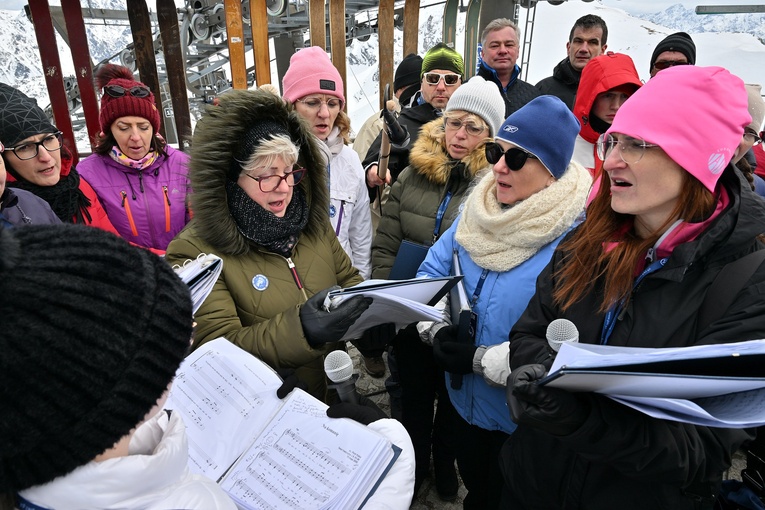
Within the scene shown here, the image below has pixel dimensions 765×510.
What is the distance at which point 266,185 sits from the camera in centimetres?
177

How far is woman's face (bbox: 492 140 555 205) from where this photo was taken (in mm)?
1779

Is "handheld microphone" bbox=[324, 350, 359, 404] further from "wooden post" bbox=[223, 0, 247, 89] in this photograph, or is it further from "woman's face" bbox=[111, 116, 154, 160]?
"wooden post" bbox=[223, 0, 247, 89]

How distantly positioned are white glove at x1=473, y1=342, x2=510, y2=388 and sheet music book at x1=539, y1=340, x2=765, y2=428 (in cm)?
68

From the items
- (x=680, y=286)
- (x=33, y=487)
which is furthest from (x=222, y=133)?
(x=680, y=286)

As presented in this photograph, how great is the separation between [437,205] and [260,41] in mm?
3215

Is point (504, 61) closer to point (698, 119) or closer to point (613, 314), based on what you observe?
point (698, 119)

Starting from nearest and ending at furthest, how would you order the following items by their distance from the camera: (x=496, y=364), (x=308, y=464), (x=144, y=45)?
(x=308, y=464)
(x=496, y=364)
(x=144, y=45)

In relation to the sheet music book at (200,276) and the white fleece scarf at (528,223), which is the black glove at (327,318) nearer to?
the sheet music book at (200,276)

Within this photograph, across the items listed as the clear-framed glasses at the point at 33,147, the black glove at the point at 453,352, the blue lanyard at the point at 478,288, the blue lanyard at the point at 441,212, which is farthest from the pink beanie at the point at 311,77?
the black glove at the point at 453,352

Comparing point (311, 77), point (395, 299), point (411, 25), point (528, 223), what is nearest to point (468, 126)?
point (528, 223)

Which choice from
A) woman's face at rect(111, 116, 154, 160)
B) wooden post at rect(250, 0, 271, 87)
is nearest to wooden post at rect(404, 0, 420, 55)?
wooden post at rect(250, 0, 271, 87)

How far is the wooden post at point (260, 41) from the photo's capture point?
4.38 m

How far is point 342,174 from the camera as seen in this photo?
113 inches

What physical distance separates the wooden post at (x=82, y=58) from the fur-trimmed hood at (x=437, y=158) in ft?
9.43
